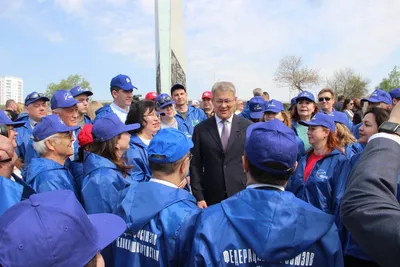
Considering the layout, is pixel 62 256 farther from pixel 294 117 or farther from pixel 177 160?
pixel 294 117

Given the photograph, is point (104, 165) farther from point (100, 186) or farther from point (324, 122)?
point (324, 122)

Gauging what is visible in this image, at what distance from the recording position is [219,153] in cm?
425

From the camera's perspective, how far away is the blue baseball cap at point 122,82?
566 centimetres

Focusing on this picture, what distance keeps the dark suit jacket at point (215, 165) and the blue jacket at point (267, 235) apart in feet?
7.48

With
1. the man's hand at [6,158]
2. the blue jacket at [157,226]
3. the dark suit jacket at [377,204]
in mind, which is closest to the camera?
the dark suit jacket at [377,204]

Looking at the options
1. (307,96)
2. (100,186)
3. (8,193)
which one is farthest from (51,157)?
(307,96)

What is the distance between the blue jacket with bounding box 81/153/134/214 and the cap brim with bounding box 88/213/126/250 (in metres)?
1.02

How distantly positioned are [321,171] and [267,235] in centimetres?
184

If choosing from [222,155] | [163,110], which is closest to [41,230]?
[222,155]

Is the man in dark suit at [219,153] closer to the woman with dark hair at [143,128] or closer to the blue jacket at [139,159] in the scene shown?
the woman with dark hair at [143,128]

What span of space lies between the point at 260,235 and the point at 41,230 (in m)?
1.00

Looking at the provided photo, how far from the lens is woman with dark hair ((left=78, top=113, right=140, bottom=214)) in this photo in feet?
9.26

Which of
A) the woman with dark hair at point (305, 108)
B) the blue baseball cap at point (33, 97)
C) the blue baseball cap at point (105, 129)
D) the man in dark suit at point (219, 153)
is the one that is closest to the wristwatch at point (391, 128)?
the blue baseball cap at point (105, 129)

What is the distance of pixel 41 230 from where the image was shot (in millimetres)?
1252
